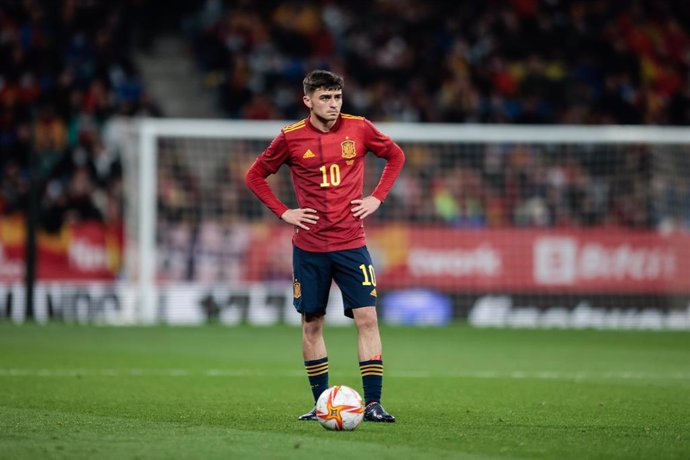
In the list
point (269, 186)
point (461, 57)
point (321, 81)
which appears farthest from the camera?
point (461, 57)

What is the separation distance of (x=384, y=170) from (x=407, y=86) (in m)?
15.5

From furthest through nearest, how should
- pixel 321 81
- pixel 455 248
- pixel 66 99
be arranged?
1. pixel 66 99
2. pixel 455 248
3. pixel 321 81

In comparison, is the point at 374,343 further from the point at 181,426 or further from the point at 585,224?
the point at 585,224

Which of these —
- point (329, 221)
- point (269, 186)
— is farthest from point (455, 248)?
point (329, 221)

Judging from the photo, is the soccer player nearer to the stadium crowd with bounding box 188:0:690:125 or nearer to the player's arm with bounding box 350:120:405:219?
the player's arm with bounding box 350:120:405:219

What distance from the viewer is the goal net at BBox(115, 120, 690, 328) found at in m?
18.4

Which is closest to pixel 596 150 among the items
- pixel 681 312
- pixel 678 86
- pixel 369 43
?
pixel 681 312

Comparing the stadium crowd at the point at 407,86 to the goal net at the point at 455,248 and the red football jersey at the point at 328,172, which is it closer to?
the goal net at the point at 455,248

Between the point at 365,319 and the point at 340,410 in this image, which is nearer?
the point at 340,410

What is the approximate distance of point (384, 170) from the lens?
7.92 metres

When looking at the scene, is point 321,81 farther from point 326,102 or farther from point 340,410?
point 340,410

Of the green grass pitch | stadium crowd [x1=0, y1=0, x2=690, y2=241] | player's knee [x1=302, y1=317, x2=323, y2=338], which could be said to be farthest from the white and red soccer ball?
stadium crowd [x1=0, y1=0, x2=690, y2=241]

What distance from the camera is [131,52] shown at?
78.4 ft

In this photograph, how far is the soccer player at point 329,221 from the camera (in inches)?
300
